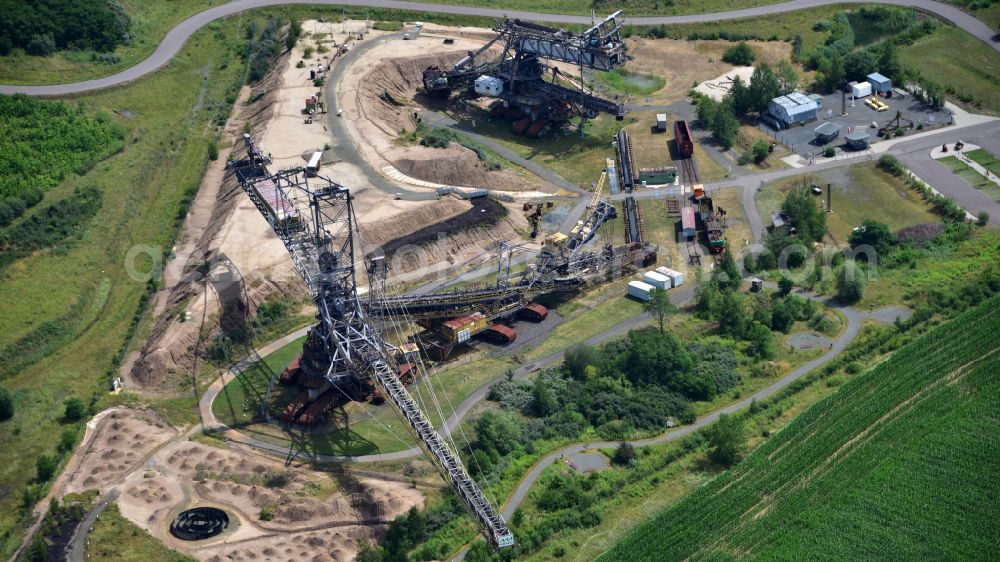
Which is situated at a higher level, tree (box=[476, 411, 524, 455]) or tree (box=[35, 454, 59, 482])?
tree (box=[35, 454, 59, 482])

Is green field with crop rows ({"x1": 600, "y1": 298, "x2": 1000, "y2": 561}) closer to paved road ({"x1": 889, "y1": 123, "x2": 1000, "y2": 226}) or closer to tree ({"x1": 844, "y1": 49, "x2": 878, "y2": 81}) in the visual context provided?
paved road ({"x1": 889, "y1": 123, "x2": 1000, "y2": 226})

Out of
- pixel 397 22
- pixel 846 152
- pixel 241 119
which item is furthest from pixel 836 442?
pixel 397 22

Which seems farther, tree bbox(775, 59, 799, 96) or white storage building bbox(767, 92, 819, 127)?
tree bbox(775, 59, 799, 96)

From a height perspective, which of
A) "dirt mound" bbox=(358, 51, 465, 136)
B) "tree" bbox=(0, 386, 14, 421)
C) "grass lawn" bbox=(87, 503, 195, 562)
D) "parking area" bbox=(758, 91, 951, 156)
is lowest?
"parking area" bbox=(758, 91, 951, 156)

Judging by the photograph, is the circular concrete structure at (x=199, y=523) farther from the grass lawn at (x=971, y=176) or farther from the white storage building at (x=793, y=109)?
the grass lawn at (x=971, y=176)

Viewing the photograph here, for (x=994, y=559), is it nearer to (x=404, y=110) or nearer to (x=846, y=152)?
(x=846, y=152)

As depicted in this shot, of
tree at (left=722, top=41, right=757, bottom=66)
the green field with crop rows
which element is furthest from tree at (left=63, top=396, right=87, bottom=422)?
tree at (left=722, top=41, right=757, bottom=66)

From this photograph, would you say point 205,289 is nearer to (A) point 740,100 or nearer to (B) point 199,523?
(B) point 199,523

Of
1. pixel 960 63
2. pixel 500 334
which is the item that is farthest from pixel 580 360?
pixel 960 63
